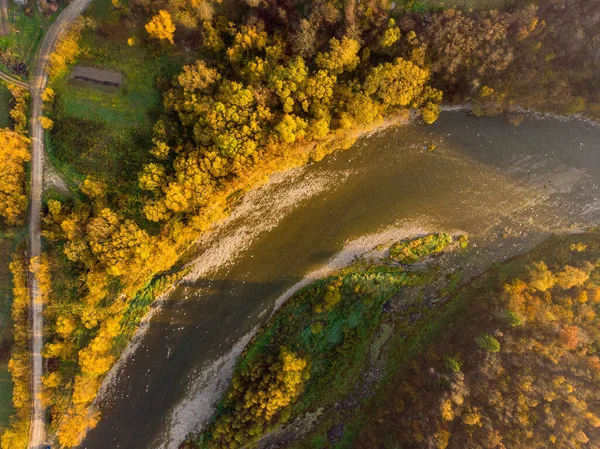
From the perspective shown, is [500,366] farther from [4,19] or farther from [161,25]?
[4,19]

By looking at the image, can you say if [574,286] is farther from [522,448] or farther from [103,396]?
[103,396]

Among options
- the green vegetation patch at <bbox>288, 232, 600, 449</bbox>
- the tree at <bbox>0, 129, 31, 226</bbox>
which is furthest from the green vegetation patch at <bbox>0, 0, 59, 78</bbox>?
the green vegetation patch at <bbox>288, 232, 600, 449</bbox>

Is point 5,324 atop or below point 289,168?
below

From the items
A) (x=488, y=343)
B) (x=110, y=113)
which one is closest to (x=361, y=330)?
(x=488, y=343)

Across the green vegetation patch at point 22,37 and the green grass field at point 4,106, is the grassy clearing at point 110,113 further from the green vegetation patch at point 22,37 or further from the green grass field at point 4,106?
the green grass field at point 4,106

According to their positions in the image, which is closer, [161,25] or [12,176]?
[161,25]

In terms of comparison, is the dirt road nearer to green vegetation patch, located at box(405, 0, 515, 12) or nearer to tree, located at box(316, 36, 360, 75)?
tree, located at box(316, 36, 360, 75)
